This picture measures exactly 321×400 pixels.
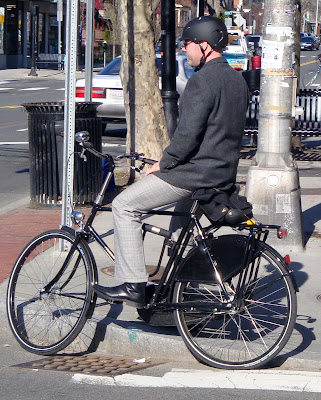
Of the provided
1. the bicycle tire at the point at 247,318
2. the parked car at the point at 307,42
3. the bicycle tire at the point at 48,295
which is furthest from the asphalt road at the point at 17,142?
the parked car at the point at 307,42

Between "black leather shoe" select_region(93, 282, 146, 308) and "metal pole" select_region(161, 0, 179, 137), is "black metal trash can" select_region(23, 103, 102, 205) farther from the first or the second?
"black leather shoe" select_region(93, 282, 146, 308)

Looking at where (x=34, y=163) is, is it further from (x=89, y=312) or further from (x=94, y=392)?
(x=94, y=392)

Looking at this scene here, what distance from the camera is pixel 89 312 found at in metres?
4.79

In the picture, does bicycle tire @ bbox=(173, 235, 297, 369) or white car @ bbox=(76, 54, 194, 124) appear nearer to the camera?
bicycle tire @ bbox=(173, 235, 297, 369)

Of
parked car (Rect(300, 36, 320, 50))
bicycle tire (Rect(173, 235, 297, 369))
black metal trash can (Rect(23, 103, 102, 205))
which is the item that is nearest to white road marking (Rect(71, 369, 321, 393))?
bicycle tire (Rect(173, 235, 297, 369))

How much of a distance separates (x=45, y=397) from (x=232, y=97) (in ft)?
6.53

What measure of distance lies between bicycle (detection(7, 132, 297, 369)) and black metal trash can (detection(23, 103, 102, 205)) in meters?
3.67

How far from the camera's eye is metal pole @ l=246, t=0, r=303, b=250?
6.87 meters

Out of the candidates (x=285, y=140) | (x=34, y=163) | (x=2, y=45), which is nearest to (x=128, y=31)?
(x=34, y=163)

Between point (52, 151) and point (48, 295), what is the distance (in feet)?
12.7

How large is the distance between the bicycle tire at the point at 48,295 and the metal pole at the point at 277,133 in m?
2.51

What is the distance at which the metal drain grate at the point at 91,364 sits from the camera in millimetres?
4668

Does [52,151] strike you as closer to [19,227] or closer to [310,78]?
[19,227]

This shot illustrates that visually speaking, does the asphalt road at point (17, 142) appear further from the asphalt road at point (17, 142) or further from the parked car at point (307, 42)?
the parked car at point (307, 42)
